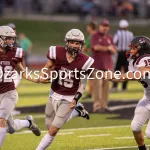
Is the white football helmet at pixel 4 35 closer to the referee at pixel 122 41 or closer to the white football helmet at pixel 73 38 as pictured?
the white football helmet at pixel 73 38

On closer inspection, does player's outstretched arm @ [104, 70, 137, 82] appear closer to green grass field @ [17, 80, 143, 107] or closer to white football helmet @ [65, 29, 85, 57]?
white football helmet @ [65, 29, 85, 57]

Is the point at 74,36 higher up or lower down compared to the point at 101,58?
higher up

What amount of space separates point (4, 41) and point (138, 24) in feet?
77.4

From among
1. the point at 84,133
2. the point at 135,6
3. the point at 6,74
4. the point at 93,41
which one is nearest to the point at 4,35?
the point at 6,74

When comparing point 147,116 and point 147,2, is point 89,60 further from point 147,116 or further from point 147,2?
point 147,2

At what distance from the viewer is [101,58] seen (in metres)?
14.0

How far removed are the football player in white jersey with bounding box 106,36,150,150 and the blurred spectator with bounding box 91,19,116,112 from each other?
14.6 feet

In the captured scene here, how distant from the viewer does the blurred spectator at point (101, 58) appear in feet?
→ 45.5

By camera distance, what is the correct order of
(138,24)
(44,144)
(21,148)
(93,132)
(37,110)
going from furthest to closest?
(138,24) < (37,110) < (93,132) < (21,148) < (44,144)

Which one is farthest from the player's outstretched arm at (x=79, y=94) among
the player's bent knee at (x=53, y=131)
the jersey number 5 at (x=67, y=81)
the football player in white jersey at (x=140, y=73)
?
the football player in white jersey at (x=140, y=73)

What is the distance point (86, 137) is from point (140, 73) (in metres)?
2.28

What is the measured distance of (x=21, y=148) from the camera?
998 cm

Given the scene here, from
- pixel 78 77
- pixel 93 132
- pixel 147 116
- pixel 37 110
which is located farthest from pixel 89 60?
pixel 37 110

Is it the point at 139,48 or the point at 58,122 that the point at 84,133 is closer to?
the point at 58,122
